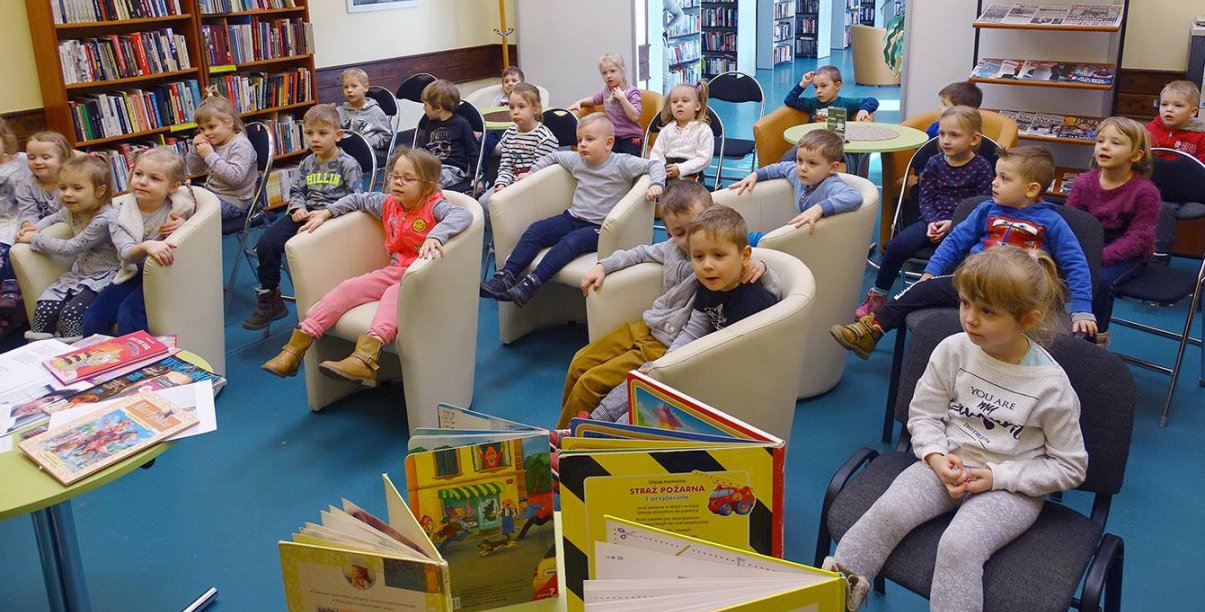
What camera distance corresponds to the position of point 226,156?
16.4ft

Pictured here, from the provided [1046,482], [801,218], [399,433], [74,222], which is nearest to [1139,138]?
[801,218]

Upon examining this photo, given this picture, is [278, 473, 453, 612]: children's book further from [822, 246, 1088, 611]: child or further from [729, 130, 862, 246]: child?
[729, 130, 862, 246]: child

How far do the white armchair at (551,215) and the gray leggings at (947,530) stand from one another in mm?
2052

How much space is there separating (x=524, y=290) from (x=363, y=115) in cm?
317

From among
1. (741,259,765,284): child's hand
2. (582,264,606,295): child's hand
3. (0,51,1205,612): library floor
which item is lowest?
(0,51,1205,612): library floor

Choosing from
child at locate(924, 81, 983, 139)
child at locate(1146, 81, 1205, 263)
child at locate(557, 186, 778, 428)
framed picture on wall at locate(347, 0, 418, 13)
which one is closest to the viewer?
child at locate(557, 186, 778, 428)

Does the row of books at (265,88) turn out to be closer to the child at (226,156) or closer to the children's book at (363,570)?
the child at (226,156)

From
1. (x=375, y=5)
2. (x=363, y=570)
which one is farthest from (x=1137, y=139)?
(x=375, y=5)

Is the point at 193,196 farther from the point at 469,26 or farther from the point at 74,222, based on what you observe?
the point at 469,26

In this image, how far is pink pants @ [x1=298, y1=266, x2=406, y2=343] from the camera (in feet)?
11.2

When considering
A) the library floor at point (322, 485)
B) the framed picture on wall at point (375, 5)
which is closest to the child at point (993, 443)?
the library floor at point (322, 485)

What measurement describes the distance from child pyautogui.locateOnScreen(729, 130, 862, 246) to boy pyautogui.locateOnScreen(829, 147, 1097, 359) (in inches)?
15.0

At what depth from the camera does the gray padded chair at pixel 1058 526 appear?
186 cm

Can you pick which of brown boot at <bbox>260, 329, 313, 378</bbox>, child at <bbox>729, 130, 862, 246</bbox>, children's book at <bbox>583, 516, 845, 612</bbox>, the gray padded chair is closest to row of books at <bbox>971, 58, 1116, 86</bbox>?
child at <bbox>729, 130, 862, 246</bbox>
